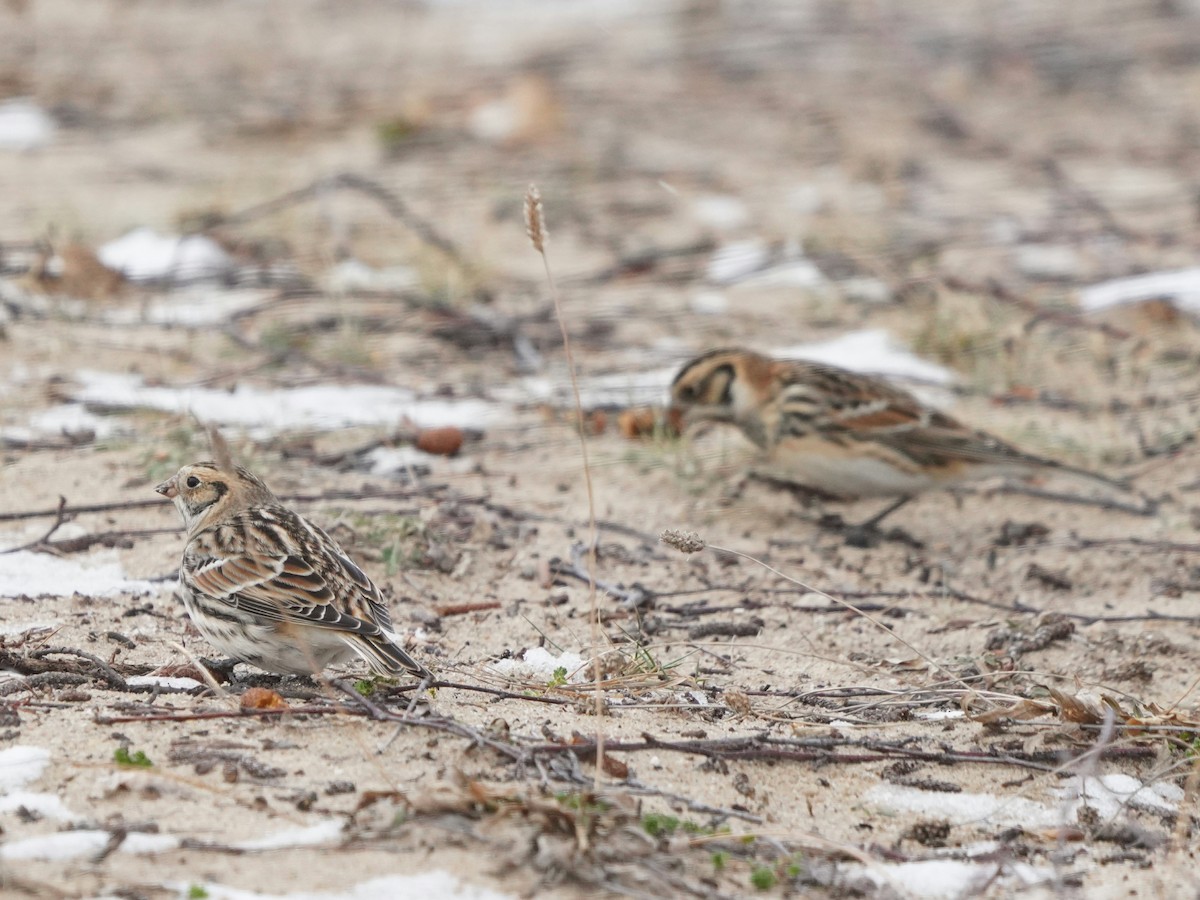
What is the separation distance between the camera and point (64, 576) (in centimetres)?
594

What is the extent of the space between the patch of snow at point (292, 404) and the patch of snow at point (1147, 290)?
13.7 ft

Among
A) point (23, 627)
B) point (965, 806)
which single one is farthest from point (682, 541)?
point (23, 627)

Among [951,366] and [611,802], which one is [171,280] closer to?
[951,366]

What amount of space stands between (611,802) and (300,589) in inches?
60.8

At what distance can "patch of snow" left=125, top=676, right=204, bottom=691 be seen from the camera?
4.80 m

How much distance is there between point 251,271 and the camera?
10234 mm

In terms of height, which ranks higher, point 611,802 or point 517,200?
point 611,802

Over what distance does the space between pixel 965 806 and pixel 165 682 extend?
2373 mm

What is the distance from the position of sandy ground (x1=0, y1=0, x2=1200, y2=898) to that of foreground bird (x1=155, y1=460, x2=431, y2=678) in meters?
0.20

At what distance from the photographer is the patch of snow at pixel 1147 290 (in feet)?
32.6

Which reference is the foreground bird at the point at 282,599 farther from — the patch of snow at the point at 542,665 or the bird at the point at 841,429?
the bird at the point at 841,429

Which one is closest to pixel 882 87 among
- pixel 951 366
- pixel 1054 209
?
pixel 1054 209

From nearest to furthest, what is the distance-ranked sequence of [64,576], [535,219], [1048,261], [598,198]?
[535,219]
[64,576]
[1048,261]
[598,198]

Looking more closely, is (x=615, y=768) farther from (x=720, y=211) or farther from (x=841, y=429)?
(x=720, y=211)
